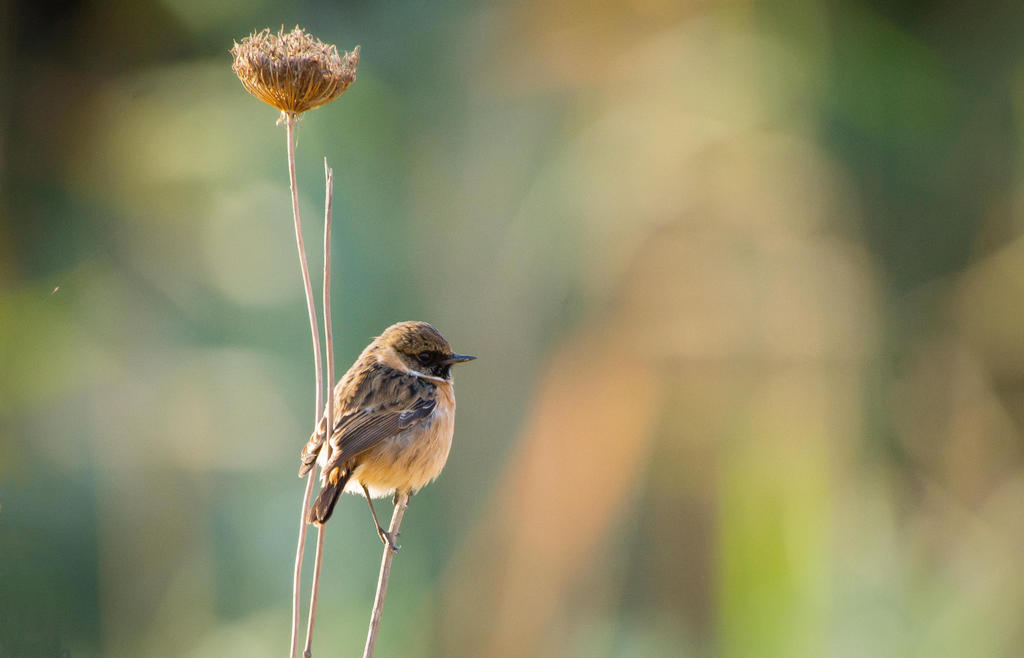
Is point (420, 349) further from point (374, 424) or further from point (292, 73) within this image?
point (292, 73)

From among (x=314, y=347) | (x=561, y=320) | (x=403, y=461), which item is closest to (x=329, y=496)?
(x=403, y=461)

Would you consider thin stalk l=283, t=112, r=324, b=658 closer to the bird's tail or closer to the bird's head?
the bird's tail

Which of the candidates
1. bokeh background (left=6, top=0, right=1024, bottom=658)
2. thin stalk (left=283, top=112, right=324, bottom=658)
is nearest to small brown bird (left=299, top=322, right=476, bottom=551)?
thin stalk (left=283, top=112, right=324, bottom=658)

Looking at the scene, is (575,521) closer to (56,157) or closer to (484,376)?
(484,376)

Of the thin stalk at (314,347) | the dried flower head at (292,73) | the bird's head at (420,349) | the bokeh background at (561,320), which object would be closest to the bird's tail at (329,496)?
the bird's head at (420,349)

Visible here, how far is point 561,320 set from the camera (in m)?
4.76

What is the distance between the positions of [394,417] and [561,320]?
2482 mm

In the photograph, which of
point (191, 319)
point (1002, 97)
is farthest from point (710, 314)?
point (191, 319)

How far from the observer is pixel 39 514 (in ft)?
14.4

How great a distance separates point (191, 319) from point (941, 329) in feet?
12.6

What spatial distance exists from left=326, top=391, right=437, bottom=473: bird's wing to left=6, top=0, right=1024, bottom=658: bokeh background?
205cm

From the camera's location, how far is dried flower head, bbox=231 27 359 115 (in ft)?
4.40

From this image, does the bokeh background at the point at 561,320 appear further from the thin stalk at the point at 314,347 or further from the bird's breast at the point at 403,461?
the thin stalk at the point at 314,347

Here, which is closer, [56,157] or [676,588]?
[676,588]
